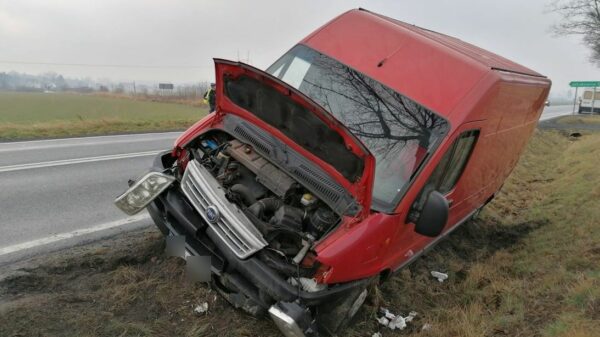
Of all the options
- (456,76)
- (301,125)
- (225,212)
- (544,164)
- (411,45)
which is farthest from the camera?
(544,164)

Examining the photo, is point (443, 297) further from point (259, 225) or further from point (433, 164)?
point (259, 225)

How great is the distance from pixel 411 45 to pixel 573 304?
280cm

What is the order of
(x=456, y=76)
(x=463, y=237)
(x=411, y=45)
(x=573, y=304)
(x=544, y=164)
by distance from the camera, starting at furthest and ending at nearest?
(x=544, y=164) < (x=463, y=237) < (x=411, y=45) < (x=456, y=76) < (x=573, y=304)

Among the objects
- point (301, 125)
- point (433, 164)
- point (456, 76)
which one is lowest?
point (433, 164)

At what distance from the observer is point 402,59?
4.47 m

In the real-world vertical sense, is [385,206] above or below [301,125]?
below

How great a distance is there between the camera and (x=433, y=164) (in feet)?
12.0

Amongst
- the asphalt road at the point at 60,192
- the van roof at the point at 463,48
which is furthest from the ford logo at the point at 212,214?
the van roof at the point at 463,48

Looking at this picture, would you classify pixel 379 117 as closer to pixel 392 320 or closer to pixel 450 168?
pixel 450 168

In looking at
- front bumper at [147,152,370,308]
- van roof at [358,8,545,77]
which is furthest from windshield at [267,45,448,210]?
van roof at [358,8,545,77]

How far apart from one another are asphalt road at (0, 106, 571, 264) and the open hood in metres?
2.32

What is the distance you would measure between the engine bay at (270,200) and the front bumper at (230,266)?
0.43ft

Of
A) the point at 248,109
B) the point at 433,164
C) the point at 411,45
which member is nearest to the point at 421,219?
the point at 433,164

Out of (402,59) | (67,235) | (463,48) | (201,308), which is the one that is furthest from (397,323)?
(67,235)
